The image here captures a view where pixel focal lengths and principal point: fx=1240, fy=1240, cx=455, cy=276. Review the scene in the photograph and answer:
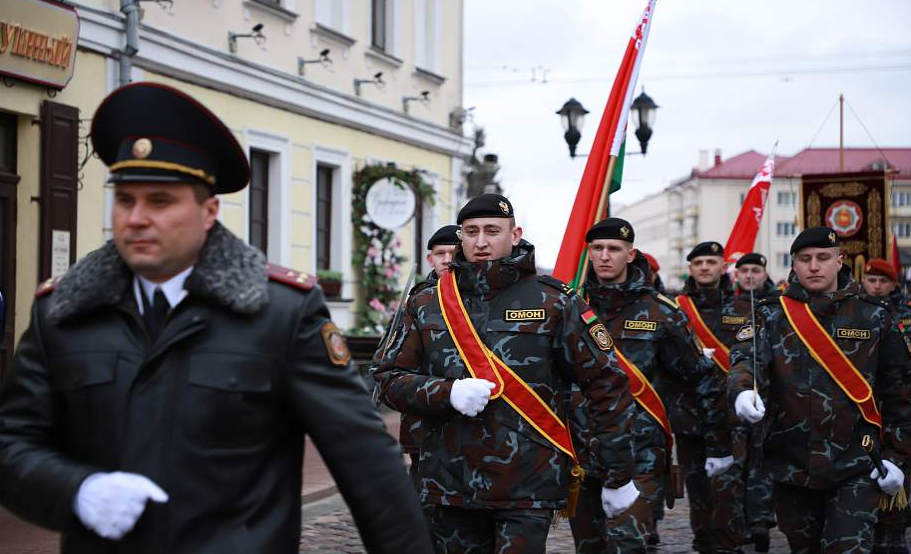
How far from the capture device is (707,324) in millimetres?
10391

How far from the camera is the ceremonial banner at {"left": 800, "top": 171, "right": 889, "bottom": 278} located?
1308 centimetres

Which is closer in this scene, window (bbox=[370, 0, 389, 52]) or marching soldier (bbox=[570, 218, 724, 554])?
marching soldier (bbox=[570, 218, 724, 554])

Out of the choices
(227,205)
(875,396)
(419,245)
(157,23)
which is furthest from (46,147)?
(419,245)

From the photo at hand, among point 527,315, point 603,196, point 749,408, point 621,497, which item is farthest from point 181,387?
point 603,196

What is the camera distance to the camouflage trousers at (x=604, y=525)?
6.63 meters

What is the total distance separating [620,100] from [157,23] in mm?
7617

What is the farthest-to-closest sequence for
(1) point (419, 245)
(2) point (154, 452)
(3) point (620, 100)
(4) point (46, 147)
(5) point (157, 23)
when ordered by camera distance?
(1) point (419, 245) < (5) point (157, 23) < (4) point (46, 147) < (3) point (620, 100) < (2) point (154, 452)

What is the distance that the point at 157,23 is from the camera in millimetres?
14039

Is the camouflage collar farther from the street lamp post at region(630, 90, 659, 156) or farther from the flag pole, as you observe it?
the street lamp post at region(630, 90, 659, 156)

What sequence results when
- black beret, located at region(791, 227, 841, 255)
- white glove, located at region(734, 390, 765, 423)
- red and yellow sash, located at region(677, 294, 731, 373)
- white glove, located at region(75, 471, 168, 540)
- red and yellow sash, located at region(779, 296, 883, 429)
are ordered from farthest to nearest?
red and yellow sash, located at region(677, 294, 731, 373) < black beret, located at region(791, 227, 841, 255) < red and yellow sash, located at region(779, 296, 883, 429) < white glove, located at region(734, 390, 765, 423) < white glove, located at region(75, 471, 168, 540)

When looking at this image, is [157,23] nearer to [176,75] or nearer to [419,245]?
[176,75]

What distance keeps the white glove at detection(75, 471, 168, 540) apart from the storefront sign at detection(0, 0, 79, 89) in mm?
9496

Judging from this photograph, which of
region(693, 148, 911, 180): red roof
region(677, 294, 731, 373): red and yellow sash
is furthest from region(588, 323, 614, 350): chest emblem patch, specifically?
region(693, 148, 911, 180): red roof

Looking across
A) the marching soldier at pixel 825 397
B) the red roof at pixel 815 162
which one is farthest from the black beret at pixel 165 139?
the red roof at pixel 815 162
